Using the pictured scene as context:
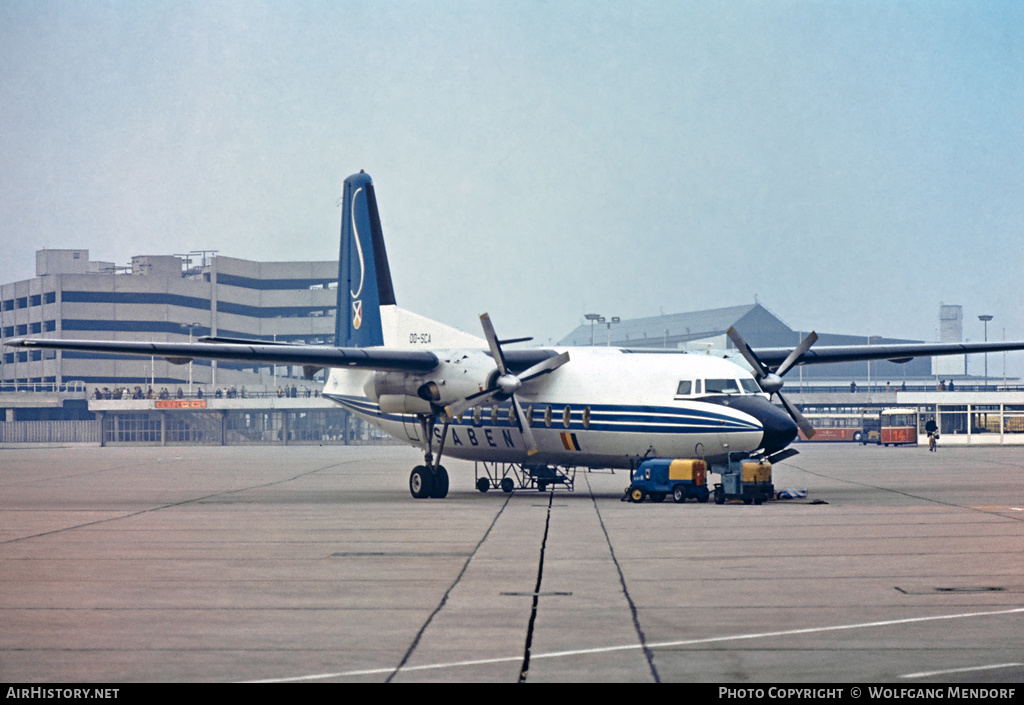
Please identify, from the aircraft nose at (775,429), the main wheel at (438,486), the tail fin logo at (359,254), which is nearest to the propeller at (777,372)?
the aircraft nose at (775,429)

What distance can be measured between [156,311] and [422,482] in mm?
128514

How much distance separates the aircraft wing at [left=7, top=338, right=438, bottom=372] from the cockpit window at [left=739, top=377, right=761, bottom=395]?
27.0 feet

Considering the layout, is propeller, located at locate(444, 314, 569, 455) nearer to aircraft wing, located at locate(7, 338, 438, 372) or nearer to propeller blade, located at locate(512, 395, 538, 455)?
propeller blade, located at locate(512, 395, 538, 455)

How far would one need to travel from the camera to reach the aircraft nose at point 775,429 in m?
28.3

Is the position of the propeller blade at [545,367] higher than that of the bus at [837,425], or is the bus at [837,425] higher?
the propeller blade at [545,367]

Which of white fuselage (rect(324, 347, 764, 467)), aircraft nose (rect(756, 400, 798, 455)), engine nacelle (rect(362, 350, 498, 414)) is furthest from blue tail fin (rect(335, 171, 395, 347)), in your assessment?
aircraft nose (rect(756, 400, 798, 455))

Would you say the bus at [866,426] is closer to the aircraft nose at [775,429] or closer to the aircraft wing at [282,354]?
the aircraft nose at [775,429]

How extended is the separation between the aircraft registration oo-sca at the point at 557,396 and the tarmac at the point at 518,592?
198cm

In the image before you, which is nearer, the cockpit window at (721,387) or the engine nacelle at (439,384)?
the cockpit window at (721,387)

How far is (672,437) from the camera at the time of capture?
2956cm

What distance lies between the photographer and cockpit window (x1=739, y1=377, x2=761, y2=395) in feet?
98.5

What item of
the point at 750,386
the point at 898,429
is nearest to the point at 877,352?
the point at 750,386
